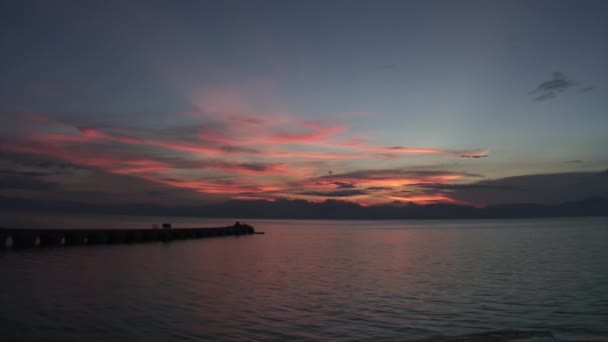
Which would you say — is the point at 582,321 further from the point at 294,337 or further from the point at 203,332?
the point at 203,332

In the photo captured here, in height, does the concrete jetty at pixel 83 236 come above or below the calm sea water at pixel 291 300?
above

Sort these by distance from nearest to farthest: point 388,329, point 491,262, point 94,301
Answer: point 388,329 < point 94,301 < point 491,262

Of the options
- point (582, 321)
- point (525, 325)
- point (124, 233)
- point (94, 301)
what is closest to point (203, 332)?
point (94, 301)

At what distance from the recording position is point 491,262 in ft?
146

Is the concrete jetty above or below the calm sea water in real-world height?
above

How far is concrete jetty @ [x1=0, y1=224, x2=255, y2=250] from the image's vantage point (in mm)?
54250

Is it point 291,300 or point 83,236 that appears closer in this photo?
point 291,300

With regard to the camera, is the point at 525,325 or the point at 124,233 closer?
the point at 525,325

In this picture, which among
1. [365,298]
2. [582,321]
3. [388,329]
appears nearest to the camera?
[388,329]

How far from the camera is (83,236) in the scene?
65.4 metres

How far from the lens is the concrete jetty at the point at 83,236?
54250 mm

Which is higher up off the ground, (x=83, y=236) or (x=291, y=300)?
(x=83, y=236)

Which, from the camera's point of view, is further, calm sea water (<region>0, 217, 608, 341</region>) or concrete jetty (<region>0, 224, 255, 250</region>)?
concrete jetty (<region>0, 224, 255, 250</region>)

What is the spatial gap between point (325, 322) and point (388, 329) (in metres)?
2.75
